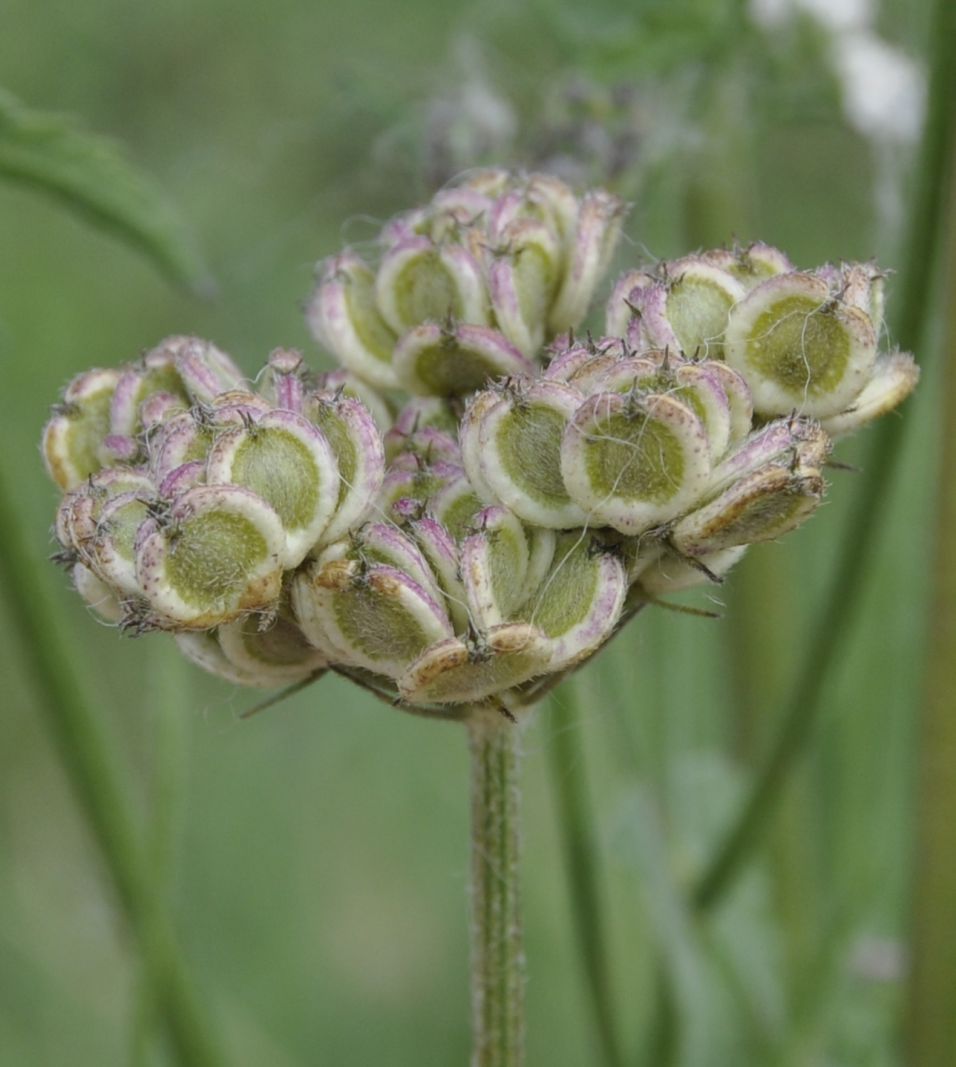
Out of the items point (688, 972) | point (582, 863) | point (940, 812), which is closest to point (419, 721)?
point (688, 972)

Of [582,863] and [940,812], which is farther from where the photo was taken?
[582,863]

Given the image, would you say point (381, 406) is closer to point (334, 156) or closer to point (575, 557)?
point (575, 557)

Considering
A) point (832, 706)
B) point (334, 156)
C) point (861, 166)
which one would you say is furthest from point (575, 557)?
point (861, 166)

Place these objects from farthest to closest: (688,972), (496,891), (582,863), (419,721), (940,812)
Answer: (419,721) → (688,972) → (582,863) → (940,812) → (496,891)

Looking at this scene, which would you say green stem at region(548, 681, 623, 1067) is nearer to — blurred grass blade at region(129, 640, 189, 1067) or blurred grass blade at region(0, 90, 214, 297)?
blurred grass blade at region(129, 640, 189, 1067)

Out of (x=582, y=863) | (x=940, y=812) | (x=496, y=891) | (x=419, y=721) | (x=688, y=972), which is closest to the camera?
(x=496, y=891)

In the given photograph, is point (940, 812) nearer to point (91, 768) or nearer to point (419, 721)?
point (91, 768)

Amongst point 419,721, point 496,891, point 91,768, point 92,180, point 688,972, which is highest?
point 92,180
